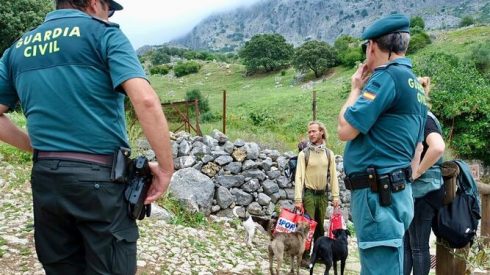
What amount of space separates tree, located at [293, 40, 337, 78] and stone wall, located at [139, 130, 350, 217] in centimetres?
3086

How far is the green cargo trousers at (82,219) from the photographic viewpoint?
6.22 feet

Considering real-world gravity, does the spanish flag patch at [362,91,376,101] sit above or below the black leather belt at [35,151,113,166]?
above

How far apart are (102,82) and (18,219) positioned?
11.5 feet

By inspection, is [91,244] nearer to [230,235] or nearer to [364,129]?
[364,129]

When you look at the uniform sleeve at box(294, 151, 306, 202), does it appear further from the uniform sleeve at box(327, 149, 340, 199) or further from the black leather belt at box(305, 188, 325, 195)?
the uniform sleeve at box(327, 149, 340, 199)

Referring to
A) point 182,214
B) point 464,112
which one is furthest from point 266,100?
point 182,214

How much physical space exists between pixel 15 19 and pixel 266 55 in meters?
34.5

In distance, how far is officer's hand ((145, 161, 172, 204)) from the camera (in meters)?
2.07

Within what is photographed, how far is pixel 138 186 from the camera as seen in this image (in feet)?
6.68

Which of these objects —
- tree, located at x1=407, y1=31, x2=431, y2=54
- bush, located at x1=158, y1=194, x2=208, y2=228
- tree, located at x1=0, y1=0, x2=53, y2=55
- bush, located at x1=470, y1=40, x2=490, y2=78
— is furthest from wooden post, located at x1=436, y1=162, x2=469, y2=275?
tree, located at x1=407, y1=31, x2=431, y2=54

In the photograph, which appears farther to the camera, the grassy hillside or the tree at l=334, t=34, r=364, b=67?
the tree at l=334, t=34, r=364, b=67

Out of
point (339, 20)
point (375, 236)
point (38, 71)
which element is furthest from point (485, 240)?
point (339, 20)

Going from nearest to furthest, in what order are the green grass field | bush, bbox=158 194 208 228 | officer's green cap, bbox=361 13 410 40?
1. officer's green cap, bbox=361 13 410 40
2. bush, bbox=158 194 208 228
3. the green grass field

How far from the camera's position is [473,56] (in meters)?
26.1
